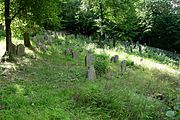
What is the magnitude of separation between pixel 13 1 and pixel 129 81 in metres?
5.95

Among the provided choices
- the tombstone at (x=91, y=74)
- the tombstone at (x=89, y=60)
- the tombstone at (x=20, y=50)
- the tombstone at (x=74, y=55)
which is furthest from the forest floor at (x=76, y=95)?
the tombstone at (x=74, y=55)

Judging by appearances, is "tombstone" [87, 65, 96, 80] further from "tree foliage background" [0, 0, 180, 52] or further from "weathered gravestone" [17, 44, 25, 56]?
"tree foliage background" [0, 0, 180, 52]

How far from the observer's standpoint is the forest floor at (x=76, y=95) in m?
7.96

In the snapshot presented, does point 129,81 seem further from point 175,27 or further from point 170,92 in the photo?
point 175,27

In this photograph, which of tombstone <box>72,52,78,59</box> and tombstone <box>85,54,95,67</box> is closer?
tombstone <box>85,54,95,67</box>

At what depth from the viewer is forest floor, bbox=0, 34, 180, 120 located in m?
7.96

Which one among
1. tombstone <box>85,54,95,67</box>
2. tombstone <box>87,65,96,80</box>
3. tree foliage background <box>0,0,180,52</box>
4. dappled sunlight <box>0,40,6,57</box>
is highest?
tree foliage background <box>0,0,180,52</box>

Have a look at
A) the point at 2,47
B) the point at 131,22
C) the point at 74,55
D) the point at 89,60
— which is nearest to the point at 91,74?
the point at 89,60

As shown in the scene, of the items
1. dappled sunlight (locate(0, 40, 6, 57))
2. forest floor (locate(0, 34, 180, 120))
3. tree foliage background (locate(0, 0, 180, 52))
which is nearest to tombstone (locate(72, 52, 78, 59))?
forest floor (locate(0, 34, 180, 120))

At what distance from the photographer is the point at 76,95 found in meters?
8.93

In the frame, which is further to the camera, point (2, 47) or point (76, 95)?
point (2, 47)

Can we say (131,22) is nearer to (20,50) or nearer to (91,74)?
(20,50)

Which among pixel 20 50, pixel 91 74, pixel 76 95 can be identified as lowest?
pixel 76 95

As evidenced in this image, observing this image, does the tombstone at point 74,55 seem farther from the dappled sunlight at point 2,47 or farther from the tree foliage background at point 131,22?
the tree foliage background at point 131,22
